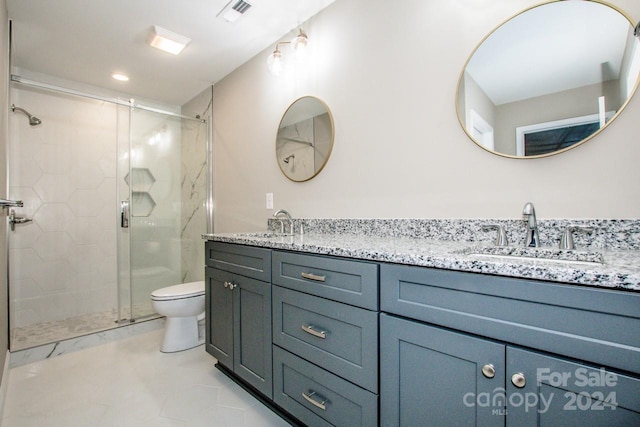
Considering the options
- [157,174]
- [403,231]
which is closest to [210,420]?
[403,231]

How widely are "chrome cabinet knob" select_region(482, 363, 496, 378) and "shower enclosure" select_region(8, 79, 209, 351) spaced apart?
2676 mm

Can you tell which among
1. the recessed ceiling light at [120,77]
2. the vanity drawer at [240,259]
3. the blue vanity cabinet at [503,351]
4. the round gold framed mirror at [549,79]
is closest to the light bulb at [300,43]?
the round gold framed mirror at [549,79]

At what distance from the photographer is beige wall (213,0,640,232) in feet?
3.30

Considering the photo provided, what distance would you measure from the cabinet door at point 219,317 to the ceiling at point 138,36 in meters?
1.64

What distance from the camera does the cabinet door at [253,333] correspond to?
138 cm

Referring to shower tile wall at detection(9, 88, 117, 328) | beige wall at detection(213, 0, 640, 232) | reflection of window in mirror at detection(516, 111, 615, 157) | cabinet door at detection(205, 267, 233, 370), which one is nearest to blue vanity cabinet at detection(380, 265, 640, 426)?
beige wall at detection(213, 0, 640, 232)

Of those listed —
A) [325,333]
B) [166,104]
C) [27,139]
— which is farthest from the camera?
[166,104]

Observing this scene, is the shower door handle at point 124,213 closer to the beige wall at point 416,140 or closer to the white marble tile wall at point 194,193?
the white marble tile wall at point 194,193

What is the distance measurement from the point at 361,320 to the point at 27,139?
127 inches

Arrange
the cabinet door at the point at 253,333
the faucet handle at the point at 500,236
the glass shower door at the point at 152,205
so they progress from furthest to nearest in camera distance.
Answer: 1. the glass shower door at the point at 152,205
2. the cabinet door at the point at 253,333
3. the faucet handle at the point at 500,236

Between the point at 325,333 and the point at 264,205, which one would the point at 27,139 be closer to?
the point at 264,205

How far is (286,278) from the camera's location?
128 centimetres

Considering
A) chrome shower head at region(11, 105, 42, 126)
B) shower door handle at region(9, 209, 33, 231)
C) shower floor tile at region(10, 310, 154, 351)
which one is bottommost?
shower floor tile at region(10, 310, 154, 351)

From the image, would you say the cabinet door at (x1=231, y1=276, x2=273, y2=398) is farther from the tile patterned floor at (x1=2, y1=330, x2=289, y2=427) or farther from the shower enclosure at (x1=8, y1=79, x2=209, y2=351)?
the shower enclosure at (x1=8, y1=79, x2=209, y2=351)
